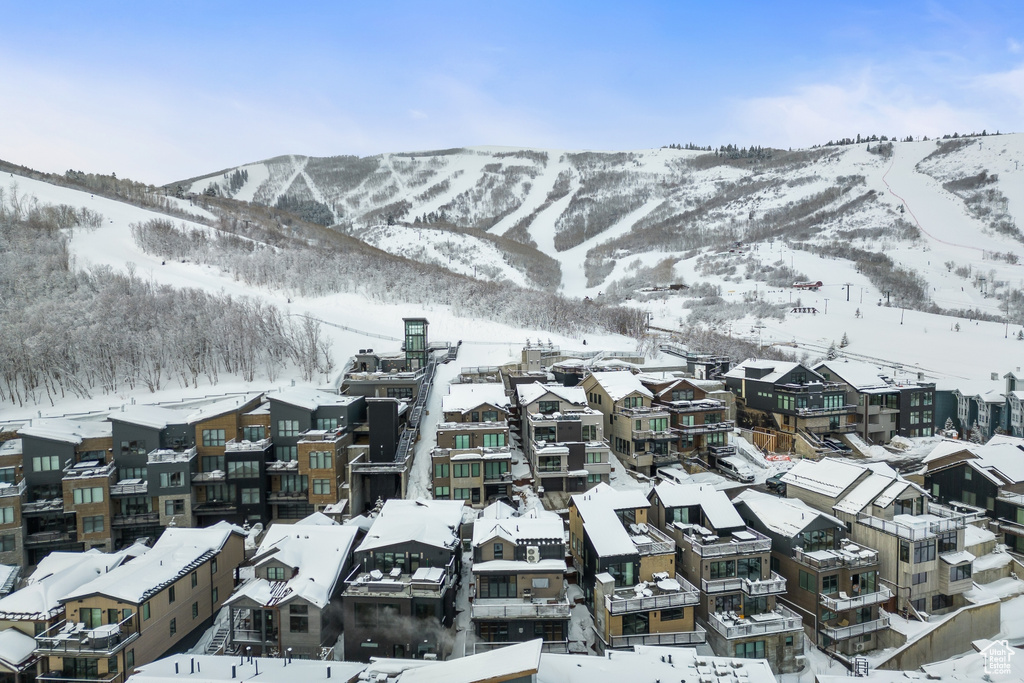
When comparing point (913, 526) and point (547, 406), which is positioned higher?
point (547, 406)

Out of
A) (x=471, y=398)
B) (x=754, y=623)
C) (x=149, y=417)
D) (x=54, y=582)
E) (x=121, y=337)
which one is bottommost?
(x=754, y=623)

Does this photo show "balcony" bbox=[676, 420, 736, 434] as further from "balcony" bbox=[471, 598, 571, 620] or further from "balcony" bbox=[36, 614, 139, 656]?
"balcony" bbox=[36, 614, 139, 656]

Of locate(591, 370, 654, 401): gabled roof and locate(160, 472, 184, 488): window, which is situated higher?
locate(591, 370, 654, 401): gabled roof

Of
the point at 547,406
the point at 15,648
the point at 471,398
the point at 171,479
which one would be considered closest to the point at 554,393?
the point at 547,406

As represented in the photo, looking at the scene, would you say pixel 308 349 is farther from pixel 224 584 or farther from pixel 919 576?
pixel 919 576

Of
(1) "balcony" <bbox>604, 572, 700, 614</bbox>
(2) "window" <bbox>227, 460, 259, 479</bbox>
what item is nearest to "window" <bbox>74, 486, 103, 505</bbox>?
(2) "window" <bbox>227, 460, 259, 479</bbox>

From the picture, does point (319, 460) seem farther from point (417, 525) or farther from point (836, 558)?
point (836, 558)
